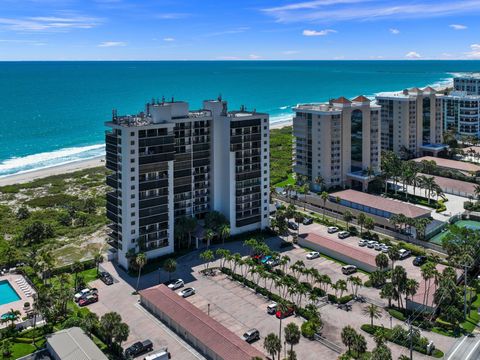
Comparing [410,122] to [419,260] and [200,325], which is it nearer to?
[419,260]

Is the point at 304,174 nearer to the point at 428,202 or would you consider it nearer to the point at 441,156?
the point at 428,202

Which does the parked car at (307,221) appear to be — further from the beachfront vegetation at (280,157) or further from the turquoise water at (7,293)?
the turquoise water at (7,293)

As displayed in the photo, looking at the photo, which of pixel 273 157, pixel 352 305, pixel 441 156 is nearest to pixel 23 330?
pixel 352 305

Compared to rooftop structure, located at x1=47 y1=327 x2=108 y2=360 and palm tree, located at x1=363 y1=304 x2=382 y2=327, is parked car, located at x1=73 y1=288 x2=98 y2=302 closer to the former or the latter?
rooftop structure, located at x1=47 y1=327 x2=108 y2=360

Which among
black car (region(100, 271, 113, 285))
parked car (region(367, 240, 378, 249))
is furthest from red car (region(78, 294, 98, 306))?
parked car (region(367, 240, 378, 249))

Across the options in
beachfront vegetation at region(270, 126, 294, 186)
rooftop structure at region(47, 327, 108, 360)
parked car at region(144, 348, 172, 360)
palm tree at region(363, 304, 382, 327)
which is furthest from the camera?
beachfront vegetation at region(270, 126, 294, 186)

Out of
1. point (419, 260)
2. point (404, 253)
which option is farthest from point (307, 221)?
point (419, 260)
